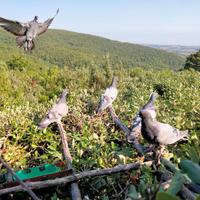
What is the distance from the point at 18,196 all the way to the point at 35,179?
0.71 metres

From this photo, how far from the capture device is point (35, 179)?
11.2ft

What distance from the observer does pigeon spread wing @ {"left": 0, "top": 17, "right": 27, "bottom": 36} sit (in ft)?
6.12

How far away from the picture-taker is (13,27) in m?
1.91

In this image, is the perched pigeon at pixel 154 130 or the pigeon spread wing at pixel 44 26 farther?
the perched pigeon at pixel 154 130

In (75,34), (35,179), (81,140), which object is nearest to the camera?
(35,179)

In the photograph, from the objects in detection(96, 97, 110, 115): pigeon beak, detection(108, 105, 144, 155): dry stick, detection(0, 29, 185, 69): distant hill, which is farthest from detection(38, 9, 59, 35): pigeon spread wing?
detection(0, 29, 185, 69): distant hill

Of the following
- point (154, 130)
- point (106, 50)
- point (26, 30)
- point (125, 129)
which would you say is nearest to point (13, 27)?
point (26, 30)

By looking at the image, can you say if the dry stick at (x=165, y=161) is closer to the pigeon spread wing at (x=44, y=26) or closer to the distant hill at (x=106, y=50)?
the pigeon spread wing at (x=44, y=26)

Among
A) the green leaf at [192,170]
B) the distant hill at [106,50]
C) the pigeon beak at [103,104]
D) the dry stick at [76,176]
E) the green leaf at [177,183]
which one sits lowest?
the distant hill at [106,50]

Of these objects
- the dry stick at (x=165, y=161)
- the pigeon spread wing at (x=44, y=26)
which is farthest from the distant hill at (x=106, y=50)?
the pigeon spread wing at (x=44, y=26)

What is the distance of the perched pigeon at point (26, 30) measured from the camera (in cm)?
188

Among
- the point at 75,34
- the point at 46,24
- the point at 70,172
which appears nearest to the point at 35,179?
the point at 70,172

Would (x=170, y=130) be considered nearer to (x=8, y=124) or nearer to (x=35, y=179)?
(x=35, y=179)

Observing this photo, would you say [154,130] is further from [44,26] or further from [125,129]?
[44,26]
